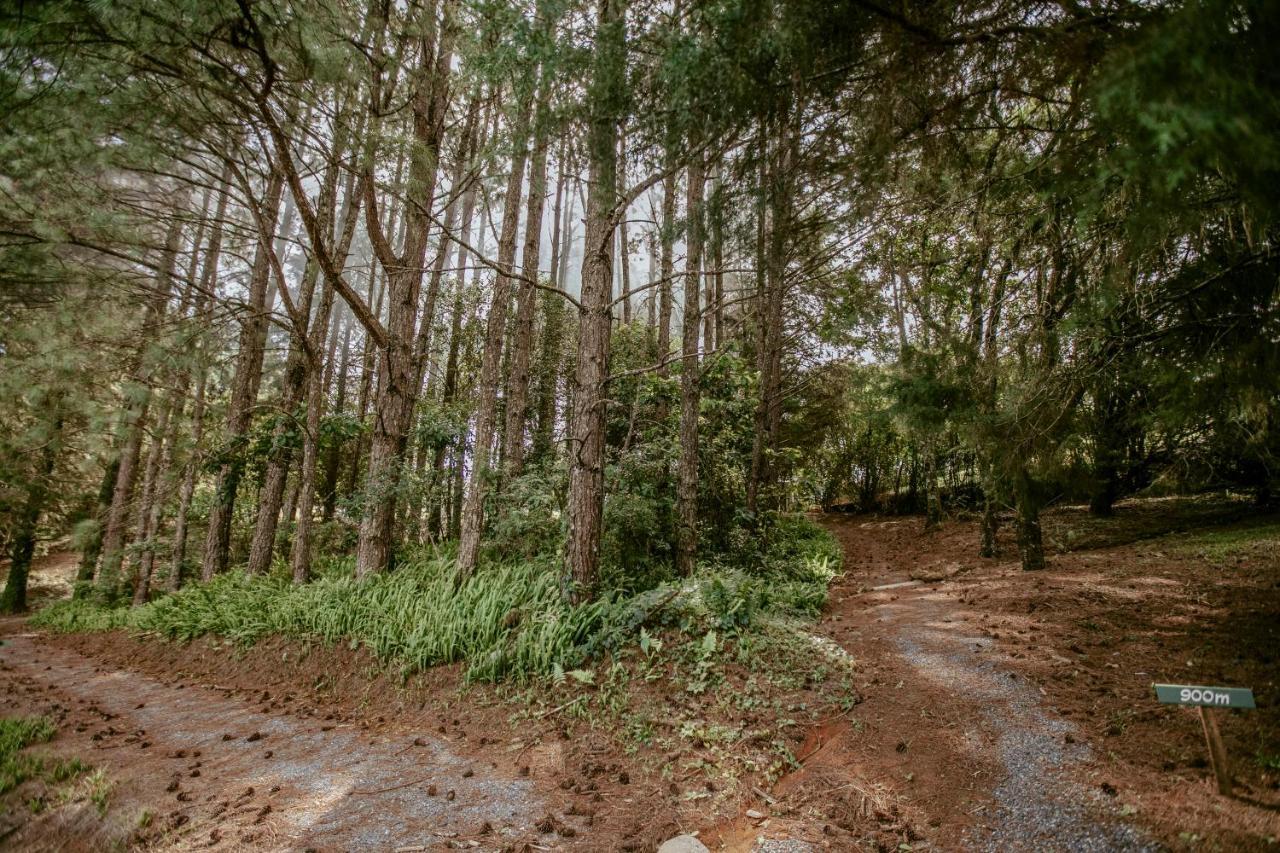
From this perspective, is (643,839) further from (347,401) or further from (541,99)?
(347,401)

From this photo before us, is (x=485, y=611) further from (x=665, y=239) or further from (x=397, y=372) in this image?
(x=665, y=239)

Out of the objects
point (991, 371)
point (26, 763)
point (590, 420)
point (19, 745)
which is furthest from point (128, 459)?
point (991, 371)

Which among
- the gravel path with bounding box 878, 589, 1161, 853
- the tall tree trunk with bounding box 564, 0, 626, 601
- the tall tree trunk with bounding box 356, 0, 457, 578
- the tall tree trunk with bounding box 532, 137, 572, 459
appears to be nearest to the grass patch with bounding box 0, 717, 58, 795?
the tall tree trunk with bounding box 356, 0, 457, 578

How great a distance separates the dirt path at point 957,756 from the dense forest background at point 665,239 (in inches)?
63.2

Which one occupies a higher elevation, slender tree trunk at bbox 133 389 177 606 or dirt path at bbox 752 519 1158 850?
slender tree trunk at bbox 133 389 177 606

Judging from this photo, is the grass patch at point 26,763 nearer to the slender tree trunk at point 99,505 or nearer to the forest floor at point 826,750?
the forest floor at point 826,750

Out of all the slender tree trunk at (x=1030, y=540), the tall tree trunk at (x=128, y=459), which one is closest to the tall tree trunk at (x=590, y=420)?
the slender tree trunk at (x=1030, y=540)

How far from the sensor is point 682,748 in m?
3.68

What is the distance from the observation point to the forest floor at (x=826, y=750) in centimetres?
280

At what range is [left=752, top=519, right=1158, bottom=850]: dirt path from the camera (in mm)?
2656

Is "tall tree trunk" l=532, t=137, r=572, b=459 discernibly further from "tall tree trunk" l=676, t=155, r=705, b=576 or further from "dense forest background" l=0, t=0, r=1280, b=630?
"tall tree trunk" l=676, t=155, r=705, b=576

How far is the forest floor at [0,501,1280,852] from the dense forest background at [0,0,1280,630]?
0.98 metres

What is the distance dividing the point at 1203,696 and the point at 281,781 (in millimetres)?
5548

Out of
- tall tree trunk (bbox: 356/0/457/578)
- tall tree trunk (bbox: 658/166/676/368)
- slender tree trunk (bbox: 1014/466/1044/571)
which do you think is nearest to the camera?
tall tree trunk (bbox: 658/166/676/368)
